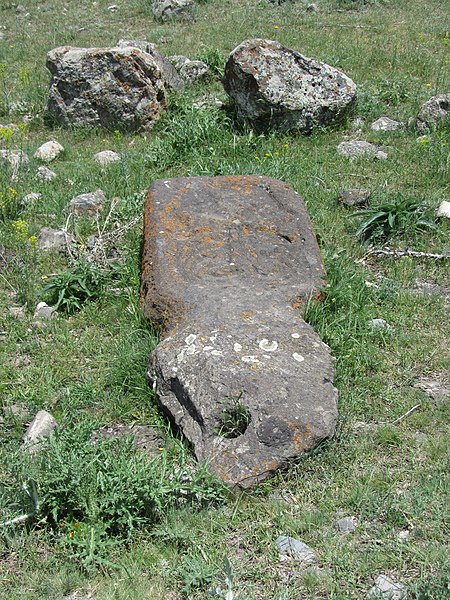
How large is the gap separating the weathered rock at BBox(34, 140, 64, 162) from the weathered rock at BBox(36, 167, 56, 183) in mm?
450

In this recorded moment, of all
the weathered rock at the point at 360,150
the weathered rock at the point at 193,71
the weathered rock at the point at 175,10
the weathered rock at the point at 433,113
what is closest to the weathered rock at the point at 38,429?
the weathered rock at the point at 360,150

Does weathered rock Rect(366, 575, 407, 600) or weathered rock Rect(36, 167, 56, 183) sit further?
weathered rock Rect(36, 167, 56, 183)

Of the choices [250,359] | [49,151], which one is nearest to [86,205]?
[49,151]

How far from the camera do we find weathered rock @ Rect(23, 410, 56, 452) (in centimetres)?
361

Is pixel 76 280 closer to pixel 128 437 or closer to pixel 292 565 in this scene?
pixel 128 437

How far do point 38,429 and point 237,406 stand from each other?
1.05 meters

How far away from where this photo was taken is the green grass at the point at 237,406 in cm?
299

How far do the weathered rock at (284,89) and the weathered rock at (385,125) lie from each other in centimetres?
35

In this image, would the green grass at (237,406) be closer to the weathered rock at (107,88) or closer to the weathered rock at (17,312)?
the weathered rock at (17,312)

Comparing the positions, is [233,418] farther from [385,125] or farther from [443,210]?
[385,125]

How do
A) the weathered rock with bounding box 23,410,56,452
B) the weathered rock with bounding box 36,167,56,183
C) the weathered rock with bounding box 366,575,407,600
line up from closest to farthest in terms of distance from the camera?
the weathered rock with bounding box 366,575,407,600, the weathered rock with bounding box 23,410,56,452, the weathered rock with bounding box 36,167,56,183

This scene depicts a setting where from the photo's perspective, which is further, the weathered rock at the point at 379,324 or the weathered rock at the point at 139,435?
the weathered rock at the point at 379,324

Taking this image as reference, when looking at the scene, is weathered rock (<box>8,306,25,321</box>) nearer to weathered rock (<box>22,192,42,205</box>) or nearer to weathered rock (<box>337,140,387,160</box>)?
weathered rock (<box>22,192,42,205</box>)

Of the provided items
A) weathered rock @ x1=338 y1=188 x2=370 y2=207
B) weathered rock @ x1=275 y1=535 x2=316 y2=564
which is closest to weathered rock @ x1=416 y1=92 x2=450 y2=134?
weathered rock @ x1=338 y1=188 x2=370 y2=207
